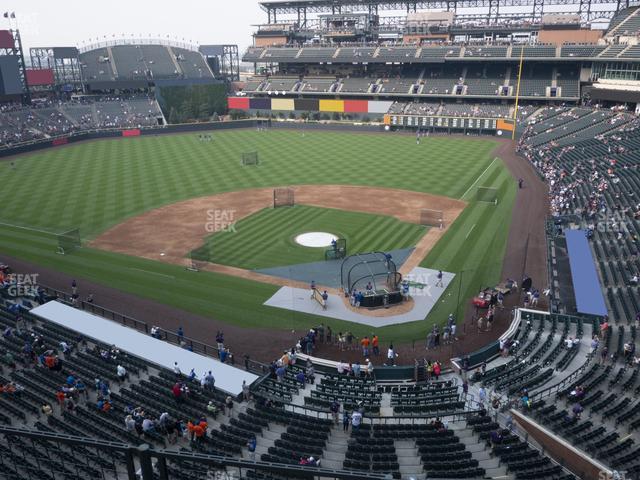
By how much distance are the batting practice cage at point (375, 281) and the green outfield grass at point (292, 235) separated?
3554mm

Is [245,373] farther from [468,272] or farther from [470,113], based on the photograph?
[470,113]

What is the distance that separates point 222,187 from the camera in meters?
54.9

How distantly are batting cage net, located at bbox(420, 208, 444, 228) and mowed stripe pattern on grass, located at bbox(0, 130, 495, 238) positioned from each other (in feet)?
26.2

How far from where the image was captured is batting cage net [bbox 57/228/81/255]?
38.8 meters

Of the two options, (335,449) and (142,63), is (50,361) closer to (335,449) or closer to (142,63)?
A: (335,449)

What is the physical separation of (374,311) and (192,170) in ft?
131

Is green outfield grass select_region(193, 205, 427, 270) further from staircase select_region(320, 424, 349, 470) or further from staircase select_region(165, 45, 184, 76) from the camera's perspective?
staircase select_region(165, 45, 184, 76)

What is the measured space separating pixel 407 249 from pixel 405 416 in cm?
1946

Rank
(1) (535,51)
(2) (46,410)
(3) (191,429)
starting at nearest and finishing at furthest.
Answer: (3) (191,429)
(2) (46,410)
(1) (535,51)

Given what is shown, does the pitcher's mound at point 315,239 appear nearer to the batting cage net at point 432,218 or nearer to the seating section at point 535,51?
the batting cage net at point 432,218

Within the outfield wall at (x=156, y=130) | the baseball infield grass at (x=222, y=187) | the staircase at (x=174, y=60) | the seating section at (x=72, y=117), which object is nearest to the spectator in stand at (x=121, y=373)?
the baseball infield grass at (x=222, y=187)

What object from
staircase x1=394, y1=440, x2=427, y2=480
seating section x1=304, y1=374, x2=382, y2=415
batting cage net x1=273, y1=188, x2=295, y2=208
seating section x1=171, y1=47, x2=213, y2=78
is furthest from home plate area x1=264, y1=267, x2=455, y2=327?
seating section x1=171, y1=47, x2=213, y2=78

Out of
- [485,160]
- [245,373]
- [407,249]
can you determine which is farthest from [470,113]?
[245,373]

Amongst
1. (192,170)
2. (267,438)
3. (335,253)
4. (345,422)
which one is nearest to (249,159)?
(192,170)
